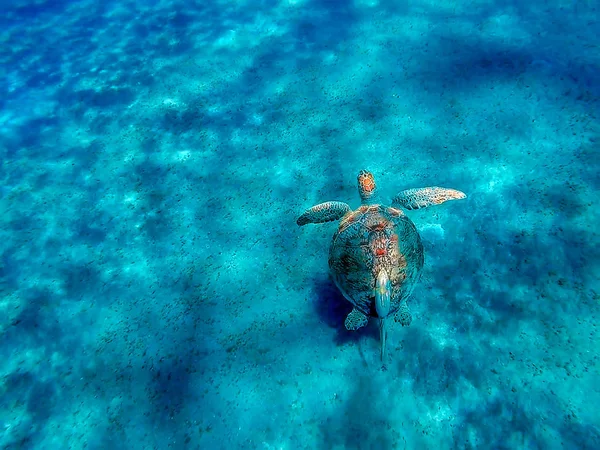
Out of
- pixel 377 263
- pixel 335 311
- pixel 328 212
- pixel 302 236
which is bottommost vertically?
pixel 335 311

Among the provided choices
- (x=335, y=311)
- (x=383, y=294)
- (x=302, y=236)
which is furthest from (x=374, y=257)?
(x=302, y=236)

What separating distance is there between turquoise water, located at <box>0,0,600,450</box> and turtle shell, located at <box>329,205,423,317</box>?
1.00 metres

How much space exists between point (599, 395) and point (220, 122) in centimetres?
897

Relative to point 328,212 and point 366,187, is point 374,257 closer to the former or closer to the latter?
point 328,212

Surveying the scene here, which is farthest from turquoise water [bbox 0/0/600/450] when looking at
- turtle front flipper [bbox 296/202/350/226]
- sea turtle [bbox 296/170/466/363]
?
sea turtle [bbox 296/170/466/363]

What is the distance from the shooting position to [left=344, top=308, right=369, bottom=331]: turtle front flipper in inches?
198

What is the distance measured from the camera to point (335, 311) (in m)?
5.71

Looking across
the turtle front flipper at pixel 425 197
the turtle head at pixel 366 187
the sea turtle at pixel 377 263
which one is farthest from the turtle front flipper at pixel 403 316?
the turtle head at pixel 366 187

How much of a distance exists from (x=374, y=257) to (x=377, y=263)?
87mm

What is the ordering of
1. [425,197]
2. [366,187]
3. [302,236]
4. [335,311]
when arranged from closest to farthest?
[335,311], [425,197], [366,187], [302,236]

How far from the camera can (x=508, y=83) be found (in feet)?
26.1

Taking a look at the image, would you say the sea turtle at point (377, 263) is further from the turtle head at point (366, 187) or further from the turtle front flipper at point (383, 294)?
the turtle head at point (366, 187)

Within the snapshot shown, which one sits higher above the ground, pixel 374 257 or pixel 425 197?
pixel 374 257

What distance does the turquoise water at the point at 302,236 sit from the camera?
4898 mm
